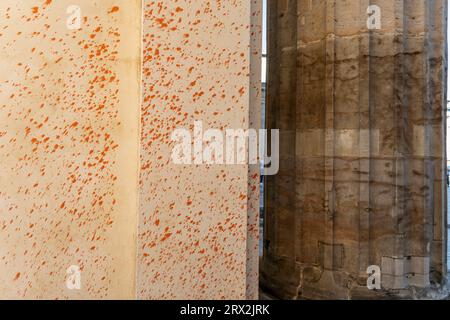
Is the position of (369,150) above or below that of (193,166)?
above

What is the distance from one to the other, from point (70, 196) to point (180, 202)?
0.56 meters

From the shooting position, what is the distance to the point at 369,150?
3.54 m

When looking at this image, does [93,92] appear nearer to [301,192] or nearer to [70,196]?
[70,196]

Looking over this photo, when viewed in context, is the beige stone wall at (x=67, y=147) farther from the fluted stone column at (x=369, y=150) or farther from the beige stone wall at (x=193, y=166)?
the fluted stone column at (x=369, y=150)

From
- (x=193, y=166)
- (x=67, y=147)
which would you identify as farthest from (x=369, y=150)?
(x=67, y=147)

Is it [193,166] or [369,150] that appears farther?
[369,150]

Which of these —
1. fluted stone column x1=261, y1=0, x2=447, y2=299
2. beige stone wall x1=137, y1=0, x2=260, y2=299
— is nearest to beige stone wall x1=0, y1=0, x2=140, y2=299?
beige stone wall x1=137, y1=0, x2=260, y2=299

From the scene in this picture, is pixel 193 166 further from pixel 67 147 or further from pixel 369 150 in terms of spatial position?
pixel 369 150

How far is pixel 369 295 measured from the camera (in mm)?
3443

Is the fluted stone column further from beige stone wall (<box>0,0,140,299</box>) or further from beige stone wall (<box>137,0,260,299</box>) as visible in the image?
beige stone wall (<box>0,0,140,299</box>)

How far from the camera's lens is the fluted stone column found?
354 centimetres

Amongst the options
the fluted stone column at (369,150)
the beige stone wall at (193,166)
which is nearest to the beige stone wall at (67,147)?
the beige stone wall at (193,166)

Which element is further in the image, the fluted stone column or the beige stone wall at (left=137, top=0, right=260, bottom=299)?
the fluted stone column

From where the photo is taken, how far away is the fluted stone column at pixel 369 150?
354cm
